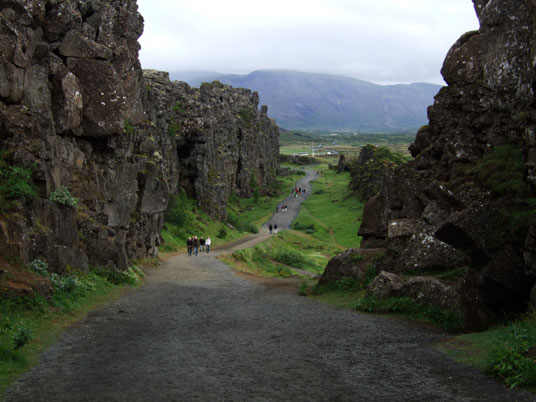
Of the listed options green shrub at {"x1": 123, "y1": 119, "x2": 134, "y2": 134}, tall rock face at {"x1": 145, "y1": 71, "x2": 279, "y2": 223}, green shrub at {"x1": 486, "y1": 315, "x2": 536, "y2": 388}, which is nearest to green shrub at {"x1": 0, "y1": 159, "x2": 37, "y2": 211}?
green shrub at {"x1": 123, "y1": 119, "x2": 134, "y2": 134}

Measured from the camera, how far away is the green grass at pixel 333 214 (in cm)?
8197

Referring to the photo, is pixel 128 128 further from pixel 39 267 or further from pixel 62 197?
pixel 39 267

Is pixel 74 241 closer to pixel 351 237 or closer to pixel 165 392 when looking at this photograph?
pixel 165 392

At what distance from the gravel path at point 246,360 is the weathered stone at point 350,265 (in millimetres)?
3604

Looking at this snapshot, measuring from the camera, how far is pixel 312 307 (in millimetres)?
25641

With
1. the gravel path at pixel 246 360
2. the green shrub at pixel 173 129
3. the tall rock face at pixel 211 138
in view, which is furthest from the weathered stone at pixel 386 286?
the green shrub at pixel 173 129

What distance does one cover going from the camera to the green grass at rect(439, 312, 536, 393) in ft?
42.1

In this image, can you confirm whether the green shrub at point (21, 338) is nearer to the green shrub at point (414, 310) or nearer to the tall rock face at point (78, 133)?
the tall rock face at point (78, 133)

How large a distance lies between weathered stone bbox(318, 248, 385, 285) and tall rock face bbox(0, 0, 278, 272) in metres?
12.4

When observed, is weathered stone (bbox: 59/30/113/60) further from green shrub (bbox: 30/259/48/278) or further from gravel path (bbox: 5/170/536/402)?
gravel path (bbox: 5/170/536/402)

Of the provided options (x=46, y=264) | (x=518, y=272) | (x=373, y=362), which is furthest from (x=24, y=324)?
(x=518, y=272)

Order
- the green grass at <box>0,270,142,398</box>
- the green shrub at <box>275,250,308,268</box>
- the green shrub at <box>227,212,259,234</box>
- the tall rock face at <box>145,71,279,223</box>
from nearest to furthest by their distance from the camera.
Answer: the green grass at <box>0,270,142,398</box>
the green shrub at <box>275,250,308,268</box>
the tall rock face at <box>145,71,279,223</box>
the green shrub at <box>227,212,259,234</box>

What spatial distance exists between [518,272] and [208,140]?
208 feet

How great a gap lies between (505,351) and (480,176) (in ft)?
34.8
